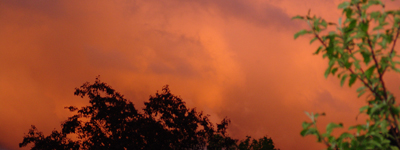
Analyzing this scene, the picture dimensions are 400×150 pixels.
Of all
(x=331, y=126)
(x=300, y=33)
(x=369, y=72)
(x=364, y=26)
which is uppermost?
(x=300, y=33)

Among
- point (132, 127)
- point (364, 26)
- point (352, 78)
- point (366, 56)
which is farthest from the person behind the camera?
point (132, 127)

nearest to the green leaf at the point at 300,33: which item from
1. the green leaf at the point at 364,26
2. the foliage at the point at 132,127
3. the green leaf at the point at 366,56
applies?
the green leaf at the point at 364,26

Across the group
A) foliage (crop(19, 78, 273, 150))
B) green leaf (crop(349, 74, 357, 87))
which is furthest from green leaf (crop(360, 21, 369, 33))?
foliage (crop(19, 78, 273, 150))

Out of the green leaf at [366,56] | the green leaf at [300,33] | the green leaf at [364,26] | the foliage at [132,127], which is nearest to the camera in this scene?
the green leaf at [364,26]

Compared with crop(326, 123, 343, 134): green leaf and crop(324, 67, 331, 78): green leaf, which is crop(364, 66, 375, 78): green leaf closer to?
crop(324, 67, 331, 78): green leaf

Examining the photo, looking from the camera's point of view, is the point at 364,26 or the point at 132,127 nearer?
the point at 364,26

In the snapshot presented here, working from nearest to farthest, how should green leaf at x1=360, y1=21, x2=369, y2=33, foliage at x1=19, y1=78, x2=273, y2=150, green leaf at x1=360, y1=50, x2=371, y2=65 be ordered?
green leaf at x1=360, y1=21, x2=369, y2=33, green leaf at x1=360, y1=50, x2=371, y2=65, foliage at x1=19, y1=78, x2=273, y2=150

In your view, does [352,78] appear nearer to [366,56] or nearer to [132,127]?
[366,56]

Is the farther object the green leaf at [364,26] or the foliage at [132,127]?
the foliage at [132,127]

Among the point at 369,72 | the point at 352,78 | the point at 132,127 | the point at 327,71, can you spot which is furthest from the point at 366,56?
the point at 132,127

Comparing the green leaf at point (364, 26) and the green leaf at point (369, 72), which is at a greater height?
the green leaf at point (364, 26)

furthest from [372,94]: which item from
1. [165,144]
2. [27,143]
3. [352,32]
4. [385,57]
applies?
[27,143]

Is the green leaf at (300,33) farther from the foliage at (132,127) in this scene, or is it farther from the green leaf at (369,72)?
the foliage at (132,127)

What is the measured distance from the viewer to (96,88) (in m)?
30.9
